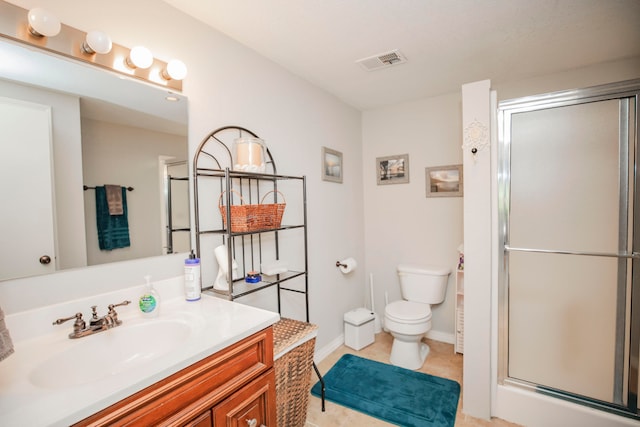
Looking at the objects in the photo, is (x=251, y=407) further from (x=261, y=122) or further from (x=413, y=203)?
(x=413, y=203)

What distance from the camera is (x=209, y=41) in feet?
5.39

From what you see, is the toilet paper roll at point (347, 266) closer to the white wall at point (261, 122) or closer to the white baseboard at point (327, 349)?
the white wall at point (261, 122)

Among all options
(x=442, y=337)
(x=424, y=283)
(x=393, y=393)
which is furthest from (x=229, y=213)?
(x=442, y=337)

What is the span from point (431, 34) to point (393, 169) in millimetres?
1439

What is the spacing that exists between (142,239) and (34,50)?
2.58 ft

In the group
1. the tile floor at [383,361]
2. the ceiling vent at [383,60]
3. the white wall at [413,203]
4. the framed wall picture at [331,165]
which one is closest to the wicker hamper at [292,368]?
the tile floor at [383,361]

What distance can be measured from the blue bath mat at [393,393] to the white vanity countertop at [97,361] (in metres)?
1.22

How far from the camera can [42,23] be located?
3.32 ft

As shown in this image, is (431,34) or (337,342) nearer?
(431,34)

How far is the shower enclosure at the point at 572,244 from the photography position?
5.53 ft

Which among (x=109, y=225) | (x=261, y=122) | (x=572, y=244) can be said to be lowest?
(x=572, y=244)

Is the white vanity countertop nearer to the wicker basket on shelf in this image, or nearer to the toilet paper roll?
the wicker basket on shelf

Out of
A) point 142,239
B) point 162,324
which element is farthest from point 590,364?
point 142,239

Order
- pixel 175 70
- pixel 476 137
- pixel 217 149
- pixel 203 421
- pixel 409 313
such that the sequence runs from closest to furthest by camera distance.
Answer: pixel 203 421, pixel 175 70, pixel 217 149, pixel 476 137, pixel 409 313
